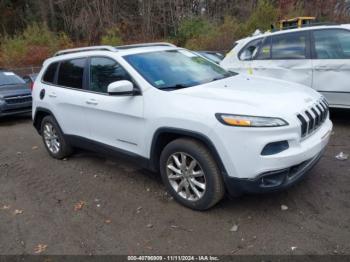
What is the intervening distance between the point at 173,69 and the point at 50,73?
2.47 meters

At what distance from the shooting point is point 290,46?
6.72m

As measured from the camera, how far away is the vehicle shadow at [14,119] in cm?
999

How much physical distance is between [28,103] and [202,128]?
7878 millimetres

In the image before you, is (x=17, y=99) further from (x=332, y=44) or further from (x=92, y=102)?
(x=332, y=44)

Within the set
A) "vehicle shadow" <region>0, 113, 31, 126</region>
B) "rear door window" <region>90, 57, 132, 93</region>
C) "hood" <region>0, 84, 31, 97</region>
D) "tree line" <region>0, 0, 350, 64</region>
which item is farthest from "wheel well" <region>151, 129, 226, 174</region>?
"tree line" <region>0, 0, 350, 64</region>

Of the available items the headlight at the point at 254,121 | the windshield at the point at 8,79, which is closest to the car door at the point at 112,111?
the headlight at the point at 254,121

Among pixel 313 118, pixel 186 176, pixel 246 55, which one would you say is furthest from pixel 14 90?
pixel 313 118

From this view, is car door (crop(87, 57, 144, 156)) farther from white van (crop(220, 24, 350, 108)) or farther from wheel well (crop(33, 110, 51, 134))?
white van (crop(220, 24, 350, 108))

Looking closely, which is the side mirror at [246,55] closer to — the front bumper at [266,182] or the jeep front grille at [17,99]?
the front bumper at [266,182]

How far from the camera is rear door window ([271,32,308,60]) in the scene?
6555mm

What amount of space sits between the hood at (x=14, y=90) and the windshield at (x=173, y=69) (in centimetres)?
647

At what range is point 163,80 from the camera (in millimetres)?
4266

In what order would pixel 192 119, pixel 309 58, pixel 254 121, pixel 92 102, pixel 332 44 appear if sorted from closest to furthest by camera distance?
pixel 254 121
pixel 192 119
pixel 92 102
pixel 332 44
pixel 309 58

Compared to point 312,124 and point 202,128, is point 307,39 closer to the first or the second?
point 312,124
